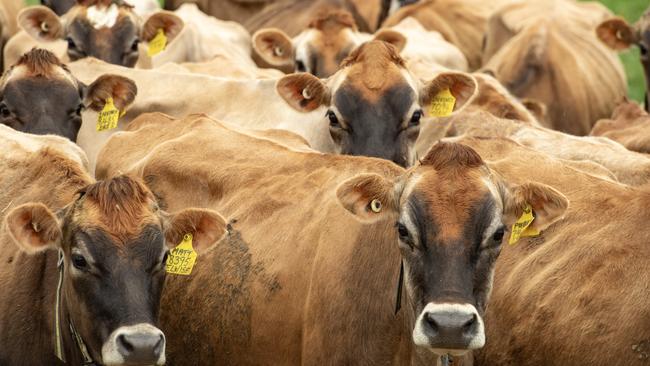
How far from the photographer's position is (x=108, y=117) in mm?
8789

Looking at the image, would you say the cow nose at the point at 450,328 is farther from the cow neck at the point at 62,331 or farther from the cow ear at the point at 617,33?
the cow ear at the point at 617,33

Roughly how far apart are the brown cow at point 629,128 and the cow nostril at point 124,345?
4.74 m

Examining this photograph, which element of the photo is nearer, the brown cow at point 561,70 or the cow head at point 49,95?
the cow head at point 49,95

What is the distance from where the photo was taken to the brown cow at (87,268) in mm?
5824

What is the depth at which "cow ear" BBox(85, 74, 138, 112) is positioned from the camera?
8789mm

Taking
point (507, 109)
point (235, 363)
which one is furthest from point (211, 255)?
point (507, 109)

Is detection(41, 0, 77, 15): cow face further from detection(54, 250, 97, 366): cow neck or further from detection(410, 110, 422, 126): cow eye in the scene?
detection(54, 250, 97, 366): cow neck

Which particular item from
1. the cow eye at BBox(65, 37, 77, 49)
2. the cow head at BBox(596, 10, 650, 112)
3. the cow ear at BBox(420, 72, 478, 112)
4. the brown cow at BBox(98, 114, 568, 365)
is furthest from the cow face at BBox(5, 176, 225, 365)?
the cow head at BBox(596, 10, 650, 112)

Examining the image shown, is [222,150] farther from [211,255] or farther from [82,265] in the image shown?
[82,265]

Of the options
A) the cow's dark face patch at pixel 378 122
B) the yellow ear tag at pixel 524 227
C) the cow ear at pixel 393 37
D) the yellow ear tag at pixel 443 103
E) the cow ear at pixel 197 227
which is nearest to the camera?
the yellow ear tag at pixel 524 227

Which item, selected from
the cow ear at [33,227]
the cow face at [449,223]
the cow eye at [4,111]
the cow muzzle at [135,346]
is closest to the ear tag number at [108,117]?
the cow eye at [4,111]

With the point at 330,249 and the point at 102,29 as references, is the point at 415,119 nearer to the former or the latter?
the point at 330,249

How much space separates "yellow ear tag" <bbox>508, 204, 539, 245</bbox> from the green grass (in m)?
9.39

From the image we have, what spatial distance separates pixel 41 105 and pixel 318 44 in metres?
2.80
